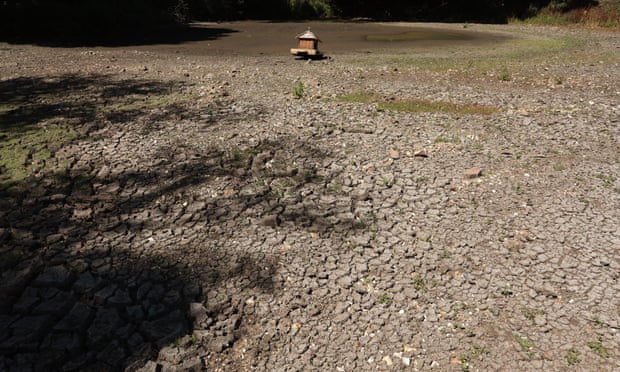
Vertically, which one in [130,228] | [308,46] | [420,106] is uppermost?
[308,46]

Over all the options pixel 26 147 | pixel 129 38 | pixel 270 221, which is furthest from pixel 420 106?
pixel 129 38

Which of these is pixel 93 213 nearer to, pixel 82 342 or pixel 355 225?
pixel 82 342

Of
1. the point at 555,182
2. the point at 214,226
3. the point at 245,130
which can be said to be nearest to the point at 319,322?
the point at 214,226

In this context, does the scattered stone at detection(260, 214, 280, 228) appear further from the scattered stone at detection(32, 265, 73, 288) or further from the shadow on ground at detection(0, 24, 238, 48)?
the shadow on ground at detection(0, 24, 238, 48)

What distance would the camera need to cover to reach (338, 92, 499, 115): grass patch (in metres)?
8.30

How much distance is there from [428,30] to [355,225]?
17.1m

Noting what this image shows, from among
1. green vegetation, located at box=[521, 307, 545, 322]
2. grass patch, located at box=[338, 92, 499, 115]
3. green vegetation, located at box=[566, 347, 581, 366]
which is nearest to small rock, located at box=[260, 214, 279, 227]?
green vegetation, located at box=[521, 307, 545, 322]

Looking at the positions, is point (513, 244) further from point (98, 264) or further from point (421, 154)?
point (98, 264)

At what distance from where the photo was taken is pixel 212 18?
974 inches

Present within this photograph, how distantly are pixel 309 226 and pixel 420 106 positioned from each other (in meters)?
4.50

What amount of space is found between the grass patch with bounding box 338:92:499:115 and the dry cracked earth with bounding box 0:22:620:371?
7 cm

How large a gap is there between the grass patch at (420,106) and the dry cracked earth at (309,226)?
69mm

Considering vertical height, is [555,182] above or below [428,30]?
below

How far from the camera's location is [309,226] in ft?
16.5
